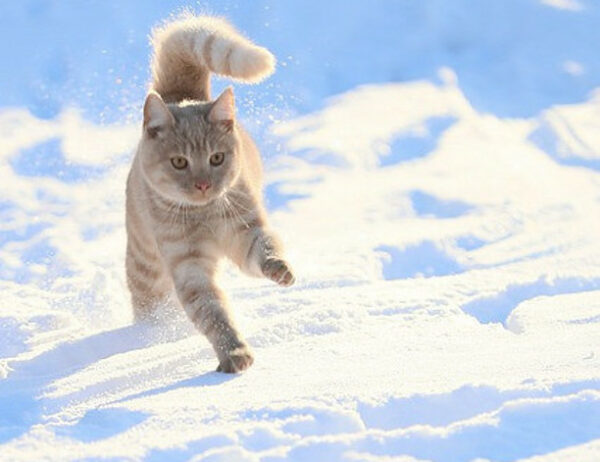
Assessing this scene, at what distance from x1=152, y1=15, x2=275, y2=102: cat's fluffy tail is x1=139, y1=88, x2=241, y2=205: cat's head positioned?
370 mm

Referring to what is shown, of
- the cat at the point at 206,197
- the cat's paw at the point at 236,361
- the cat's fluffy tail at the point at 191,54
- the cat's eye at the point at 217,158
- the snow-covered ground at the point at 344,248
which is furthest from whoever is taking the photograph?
the cat's fluffy tail at the point at 191,54

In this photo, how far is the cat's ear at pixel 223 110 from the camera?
4051 millimetres

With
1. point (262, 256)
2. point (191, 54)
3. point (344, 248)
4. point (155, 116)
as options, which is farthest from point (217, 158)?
point (344, 248)

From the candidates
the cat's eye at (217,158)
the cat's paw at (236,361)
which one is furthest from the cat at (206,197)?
the cat's paw at (236,361)

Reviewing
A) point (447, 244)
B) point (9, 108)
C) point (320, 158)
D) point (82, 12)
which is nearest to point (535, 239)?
point (447, 244)

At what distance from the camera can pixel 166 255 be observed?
416 cm

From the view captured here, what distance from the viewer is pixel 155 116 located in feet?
13.2

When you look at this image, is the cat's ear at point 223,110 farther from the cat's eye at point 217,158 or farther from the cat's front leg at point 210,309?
the cat's front leg at point 210,309

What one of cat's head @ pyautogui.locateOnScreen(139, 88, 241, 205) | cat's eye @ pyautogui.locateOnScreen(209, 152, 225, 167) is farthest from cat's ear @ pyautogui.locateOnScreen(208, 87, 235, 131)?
cat's eye @ pyautogui.locateOnScreen(209, 152, 225, 167)

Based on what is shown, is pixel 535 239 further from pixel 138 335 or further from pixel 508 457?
pixel 508 457

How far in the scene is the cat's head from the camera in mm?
3969

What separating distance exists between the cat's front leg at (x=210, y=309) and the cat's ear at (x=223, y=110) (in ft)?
1.70

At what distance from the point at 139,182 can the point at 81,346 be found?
716 millimetres

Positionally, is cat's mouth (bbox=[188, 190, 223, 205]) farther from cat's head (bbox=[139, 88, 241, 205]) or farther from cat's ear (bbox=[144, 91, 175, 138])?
cat's ear (bbox=[144, 91, 175, 138])
